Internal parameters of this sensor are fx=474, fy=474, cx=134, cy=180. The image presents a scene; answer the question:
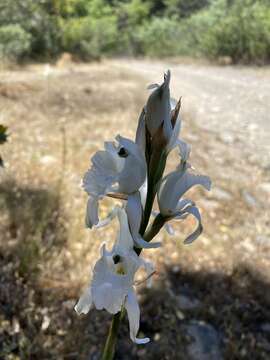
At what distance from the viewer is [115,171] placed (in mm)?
757

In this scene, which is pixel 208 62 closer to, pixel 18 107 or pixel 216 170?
pixel 18 107

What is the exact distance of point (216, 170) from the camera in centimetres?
321

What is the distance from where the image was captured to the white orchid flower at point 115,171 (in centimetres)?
74

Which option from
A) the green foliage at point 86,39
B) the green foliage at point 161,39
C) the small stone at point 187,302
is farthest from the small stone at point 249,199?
the green foliage at point 161,39

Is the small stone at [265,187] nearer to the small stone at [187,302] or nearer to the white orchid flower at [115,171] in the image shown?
the small stone at [187,302]

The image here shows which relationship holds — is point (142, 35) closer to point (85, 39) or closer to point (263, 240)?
point (85, 39)

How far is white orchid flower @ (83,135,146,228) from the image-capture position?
2.41 ft

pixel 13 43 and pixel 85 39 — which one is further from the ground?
pixel 13 43

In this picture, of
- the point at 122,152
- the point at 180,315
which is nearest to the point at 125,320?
the point at 180,315

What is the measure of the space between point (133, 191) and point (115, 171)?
0.04m

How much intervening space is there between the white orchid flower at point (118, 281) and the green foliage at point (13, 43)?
815cm

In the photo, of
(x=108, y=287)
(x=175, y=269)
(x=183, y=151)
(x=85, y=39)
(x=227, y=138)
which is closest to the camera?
(x=108, y=287)

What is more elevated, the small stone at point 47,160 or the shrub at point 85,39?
the small stone at point 47,160

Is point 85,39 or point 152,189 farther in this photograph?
point 85,39
